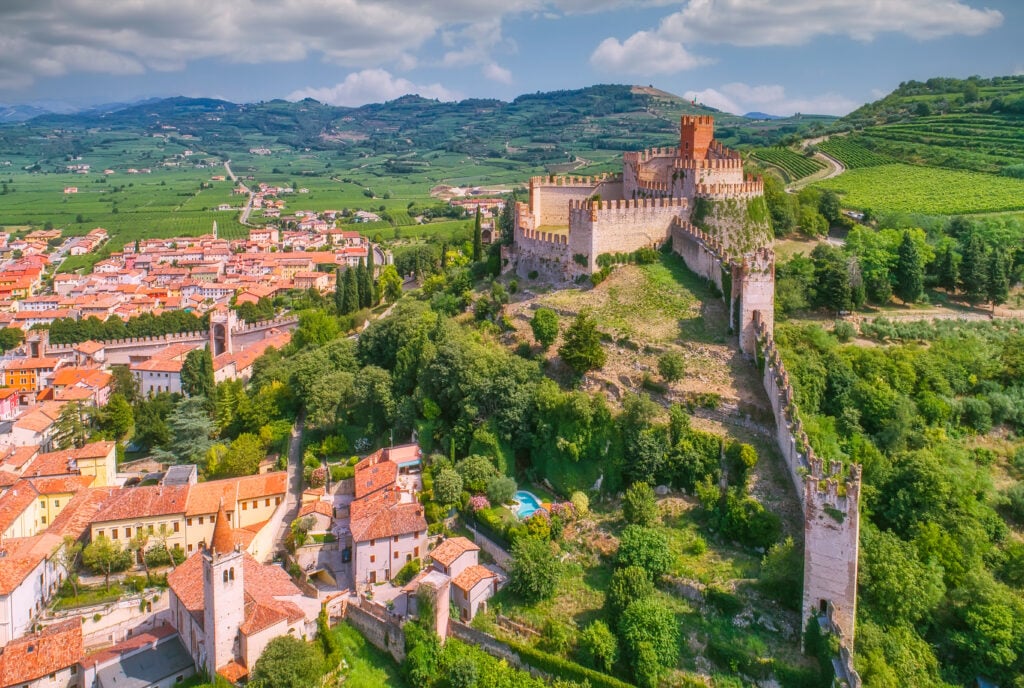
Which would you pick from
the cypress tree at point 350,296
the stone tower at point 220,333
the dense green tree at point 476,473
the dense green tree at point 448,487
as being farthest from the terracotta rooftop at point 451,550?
the stone tower at point 220,333

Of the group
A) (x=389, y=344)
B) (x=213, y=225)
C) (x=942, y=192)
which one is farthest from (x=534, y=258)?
(x=213, y=225)

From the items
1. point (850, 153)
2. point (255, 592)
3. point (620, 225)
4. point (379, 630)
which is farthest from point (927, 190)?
point (255, 592)

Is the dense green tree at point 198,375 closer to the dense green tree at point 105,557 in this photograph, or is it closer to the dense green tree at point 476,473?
the dense green tree at point 105,557

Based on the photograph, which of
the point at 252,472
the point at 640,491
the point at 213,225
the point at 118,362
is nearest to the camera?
the point at 640,491

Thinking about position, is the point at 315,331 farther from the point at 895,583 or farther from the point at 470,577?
the point at 895,583

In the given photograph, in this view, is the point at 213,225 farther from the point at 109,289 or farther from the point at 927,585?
the point at 927,585
